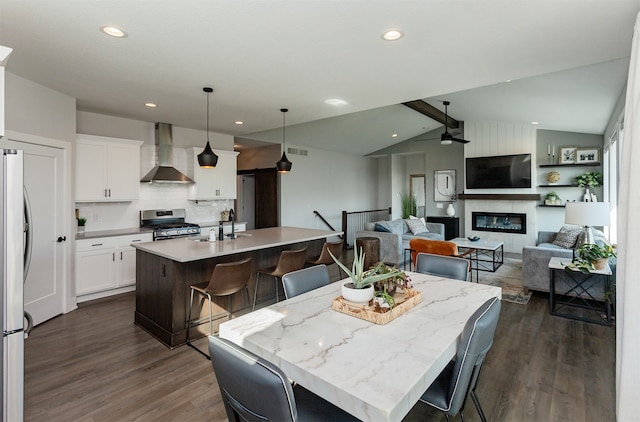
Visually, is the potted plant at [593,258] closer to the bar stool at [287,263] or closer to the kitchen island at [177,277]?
the bar stool at [287,263]

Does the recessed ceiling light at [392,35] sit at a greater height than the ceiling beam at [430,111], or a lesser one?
lesser

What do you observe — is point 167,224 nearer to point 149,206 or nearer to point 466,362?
point 149,206

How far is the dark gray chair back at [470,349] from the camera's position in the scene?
59.8 inches

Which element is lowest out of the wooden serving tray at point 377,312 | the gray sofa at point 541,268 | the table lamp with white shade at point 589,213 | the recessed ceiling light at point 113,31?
the gray sofa at point 541,268

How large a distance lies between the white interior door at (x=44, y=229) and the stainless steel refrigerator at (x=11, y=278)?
232cm

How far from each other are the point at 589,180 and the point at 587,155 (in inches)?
22.2

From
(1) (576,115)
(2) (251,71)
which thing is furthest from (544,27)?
(1) (576,115)

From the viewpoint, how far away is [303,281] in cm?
246

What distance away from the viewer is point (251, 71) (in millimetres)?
3291

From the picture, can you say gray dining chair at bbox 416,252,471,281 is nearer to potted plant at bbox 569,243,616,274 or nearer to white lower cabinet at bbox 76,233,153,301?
potted plant at bbox 569,243,616,274

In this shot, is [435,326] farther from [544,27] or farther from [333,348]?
[544,27]

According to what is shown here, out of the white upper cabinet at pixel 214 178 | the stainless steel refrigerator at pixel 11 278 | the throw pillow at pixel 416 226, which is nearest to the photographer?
the stainless steel refrigerator at pixel 11 278

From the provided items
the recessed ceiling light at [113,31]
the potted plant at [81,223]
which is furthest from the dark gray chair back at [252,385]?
the potted plant at [81,223]

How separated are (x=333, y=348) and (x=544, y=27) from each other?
104 inches
